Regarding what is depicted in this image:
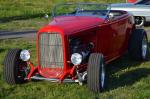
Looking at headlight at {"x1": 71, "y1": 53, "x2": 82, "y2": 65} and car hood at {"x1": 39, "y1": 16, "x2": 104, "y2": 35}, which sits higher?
car hood at {"x1": 39, "y1": 16, "x2": 104, "y2": 35}

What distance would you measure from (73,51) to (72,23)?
64cm

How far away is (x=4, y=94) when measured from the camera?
7820mm

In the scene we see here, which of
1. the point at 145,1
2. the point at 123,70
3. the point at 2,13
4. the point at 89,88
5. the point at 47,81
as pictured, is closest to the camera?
the point at 89,88

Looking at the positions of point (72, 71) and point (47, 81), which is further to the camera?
point (47, 81)

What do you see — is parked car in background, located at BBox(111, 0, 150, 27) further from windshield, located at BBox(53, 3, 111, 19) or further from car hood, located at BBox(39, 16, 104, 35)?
car hood, located at BBox(39, 16, 104, 35)

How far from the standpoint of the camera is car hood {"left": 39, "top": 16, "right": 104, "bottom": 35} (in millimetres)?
8060

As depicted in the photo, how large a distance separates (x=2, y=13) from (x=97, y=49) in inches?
580

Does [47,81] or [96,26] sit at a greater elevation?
[96,26]

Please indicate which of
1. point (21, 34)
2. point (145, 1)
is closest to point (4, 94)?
point (21, 34)

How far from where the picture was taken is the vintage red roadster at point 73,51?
7840 mm

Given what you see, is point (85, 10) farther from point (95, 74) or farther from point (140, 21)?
point (140, 21)

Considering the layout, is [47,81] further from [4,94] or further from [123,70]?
[123,70]

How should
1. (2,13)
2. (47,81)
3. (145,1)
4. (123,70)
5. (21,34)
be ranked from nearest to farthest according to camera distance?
(47,81) < (123,70) < (21,34) < (145,1) < (2,13)

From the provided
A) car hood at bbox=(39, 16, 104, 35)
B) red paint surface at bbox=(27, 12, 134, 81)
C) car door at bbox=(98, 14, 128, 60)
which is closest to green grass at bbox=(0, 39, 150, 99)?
red paint surface at bbox=(27, 12, 134, 81)
